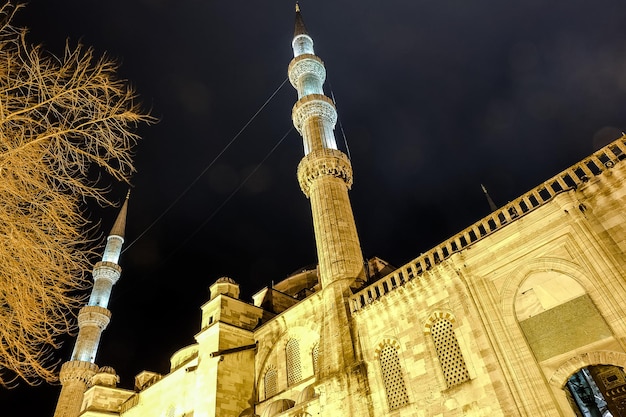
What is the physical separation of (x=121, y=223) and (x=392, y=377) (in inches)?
1316

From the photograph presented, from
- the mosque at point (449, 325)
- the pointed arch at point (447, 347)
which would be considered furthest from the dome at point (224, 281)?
the pointed arch at point (447, 347)

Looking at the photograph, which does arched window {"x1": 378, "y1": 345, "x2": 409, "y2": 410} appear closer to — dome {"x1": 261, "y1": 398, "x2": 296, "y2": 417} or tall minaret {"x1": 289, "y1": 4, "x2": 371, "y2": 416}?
tall minaret {"x1": 289, "y1": 4, "x2": 371, "y2": 416}

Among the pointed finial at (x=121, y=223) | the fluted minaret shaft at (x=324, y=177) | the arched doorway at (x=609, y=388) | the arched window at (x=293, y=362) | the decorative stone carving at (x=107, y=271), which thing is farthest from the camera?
the pointed finial at (x=121, y=223)

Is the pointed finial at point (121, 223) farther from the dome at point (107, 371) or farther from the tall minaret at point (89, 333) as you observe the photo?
the dome at point (107, 371)

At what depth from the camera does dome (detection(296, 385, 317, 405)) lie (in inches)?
526

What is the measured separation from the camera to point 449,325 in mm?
10984

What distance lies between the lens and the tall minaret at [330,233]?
12.3 metres

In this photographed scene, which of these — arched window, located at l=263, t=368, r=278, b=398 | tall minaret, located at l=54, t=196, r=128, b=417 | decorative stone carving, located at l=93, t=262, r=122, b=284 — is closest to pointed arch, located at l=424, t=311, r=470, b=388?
arched window, located at l=263, t=368, r=278, b=398

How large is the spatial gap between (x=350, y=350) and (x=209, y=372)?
6510 mm

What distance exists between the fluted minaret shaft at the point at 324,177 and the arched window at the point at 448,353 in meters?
4.34

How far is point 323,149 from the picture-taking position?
18734 millimetres

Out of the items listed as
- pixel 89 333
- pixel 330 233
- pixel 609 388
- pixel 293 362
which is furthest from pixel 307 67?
pixel 89 333

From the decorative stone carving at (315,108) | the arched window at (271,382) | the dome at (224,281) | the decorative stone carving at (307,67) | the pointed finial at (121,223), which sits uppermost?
the pointed finial at (121,223)

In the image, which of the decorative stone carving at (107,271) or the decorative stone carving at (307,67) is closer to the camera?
the decorative stone carving at (307,67)
